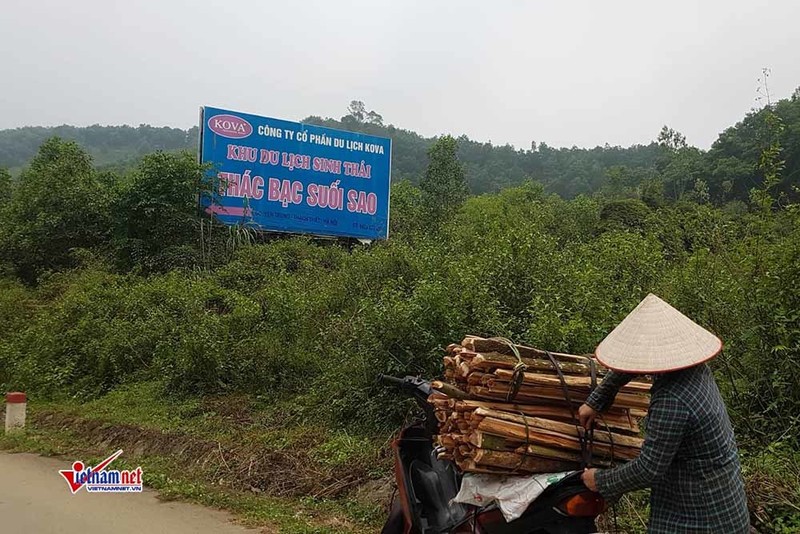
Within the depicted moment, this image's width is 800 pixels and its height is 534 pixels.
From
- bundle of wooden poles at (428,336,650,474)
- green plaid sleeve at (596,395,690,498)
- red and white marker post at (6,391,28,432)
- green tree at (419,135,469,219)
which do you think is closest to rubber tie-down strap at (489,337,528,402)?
bundle of wooden poles at (428,336,650,474)

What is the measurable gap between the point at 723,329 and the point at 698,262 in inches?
37.6

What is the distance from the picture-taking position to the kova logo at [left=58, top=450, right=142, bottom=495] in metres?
5.52

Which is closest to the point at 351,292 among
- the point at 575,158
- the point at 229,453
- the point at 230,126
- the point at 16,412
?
the point at 229,453

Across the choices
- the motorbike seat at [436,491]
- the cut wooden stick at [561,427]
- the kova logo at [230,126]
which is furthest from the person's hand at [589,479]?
the kova logo at [230,126]

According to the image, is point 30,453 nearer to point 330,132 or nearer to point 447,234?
point 447,234

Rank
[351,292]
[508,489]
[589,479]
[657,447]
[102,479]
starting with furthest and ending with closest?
[351,292], [102,479], [508,489], [589,479], [657,447]

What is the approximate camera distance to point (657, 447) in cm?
221

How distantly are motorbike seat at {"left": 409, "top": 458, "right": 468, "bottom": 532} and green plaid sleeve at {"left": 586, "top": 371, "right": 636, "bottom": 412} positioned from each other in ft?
2.93

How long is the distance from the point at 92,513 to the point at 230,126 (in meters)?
11.2

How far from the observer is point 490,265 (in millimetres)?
6934

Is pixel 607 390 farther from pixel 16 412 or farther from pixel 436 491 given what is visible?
pixel 16 412

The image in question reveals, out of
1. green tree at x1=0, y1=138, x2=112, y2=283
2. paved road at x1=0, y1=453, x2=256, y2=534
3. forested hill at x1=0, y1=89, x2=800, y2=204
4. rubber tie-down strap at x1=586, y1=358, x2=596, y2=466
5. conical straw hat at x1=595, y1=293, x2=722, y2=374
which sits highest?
forested hill at x1=0, y1=89, x2=800, y2=204

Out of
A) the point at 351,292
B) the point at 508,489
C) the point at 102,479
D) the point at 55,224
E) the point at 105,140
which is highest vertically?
the point at 105,140

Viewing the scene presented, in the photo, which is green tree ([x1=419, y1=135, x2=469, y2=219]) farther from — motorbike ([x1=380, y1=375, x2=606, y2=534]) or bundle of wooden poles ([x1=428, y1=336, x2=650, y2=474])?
bundle of wooden poles ([x1=428, y1=336, x2=650, y2=474])
